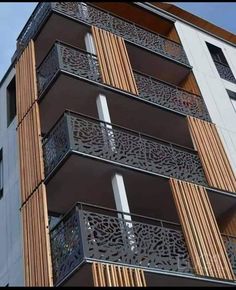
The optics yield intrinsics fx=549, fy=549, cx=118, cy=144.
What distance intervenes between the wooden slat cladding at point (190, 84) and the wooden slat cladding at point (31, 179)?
5.79 meters

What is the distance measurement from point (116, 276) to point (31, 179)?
4.58m

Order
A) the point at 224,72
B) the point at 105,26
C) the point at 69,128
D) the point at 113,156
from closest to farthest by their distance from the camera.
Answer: the point at 69,128, the point at 113,156, the point at 105,26, the point at 224,72

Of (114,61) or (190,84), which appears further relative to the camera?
(190,84)

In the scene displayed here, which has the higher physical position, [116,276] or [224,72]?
[224,72]

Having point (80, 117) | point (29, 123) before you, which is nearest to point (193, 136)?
point (80, 117)

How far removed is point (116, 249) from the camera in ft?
39.9

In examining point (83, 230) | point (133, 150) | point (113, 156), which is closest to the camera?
point (83, 230)

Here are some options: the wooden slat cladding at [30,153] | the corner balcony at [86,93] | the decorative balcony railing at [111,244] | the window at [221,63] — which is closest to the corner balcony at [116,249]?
the decorative balcony railing at [111,244]

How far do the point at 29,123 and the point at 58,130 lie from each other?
77.9 inches

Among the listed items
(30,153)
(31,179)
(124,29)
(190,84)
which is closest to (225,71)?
(190,84)

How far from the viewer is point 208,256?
1359 cm

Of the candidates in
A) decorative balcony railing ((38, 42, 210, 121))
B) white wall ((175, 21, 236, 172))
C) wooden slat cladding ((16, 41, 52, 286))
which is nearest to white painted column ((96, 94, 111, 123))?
decorative balcony railing ((38, 42, 210, 121))

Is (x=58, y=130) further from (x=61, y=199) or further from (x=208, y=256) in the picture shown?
(x=208, y=256)

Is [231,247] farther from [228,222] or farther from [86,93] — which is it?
[86,93]
